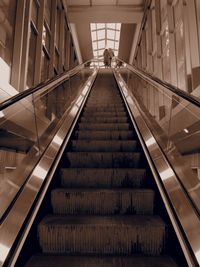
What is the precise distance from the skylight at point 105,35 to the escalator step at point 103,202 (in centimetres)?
1545

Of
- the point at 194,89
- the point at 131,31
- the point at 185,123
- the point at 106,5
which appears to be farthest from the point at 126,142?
the point at 131,31

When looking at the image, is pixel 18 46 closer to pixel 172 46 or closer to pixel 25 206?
pixel 172 46

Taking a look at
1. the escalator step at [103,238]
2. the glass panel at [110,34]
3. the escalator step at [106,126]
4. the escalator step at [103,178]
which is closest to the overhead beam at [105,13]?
the glass panel at [110,34]

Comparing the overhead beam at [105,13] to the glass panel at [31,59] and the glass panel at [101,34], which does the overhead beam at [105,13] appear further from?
the glass panel at [31,59]

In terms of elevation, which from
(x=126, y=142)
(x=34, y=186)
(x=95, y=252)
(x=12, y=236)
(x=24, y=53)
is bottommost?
(x=95, y=252)

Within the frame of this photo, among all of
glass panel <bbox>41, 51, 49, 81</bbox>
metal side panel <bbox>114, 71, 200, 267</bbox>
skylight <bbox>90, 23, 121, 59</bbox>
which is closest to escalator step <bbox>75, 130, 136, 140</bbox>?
metal side panel <bbox>114, 71, 200, 267</bbox>

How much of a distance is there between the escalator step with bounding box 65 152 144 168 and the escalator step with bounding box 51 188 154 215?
0.88m

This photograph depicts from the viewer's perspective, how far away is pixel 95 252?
7.60 ft

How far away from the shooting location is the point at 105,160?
373 centimetres

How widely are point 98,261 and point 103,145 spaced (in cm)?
227

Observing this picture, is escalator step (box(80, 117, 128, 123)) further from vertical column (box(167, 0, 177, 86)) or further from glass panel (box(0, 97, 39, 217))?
vertical column (box(167, 0, 177, 86))

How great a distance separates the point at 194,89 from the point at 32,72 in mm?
4407

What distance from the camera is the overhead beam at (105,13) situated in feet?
44.0

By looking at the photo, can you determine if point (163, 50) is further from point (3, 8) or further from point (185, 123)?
point (185, 123)
